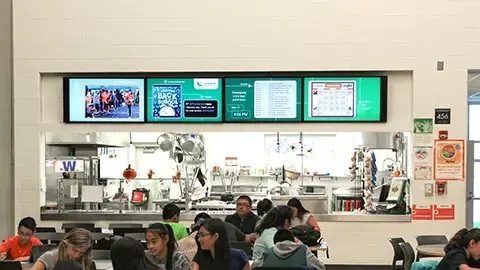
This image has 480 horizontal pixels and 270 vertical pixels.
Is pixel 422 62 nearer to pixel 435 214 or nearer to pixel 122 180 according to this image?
pixel 435 214

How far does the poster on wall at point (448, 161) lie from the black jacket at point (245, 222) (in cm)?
298

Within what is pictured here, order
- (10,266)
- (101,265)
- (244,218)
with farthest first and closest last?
(244,218)
(101,265)
(10,266)

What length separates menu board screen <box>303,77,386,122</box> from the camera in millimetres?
8938

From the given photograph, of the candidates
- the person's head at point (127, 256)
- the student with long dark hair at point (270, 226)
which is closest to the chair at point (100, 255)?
the student with long dark hair at point (270, 226)

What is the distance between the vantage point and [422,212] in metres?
8.88

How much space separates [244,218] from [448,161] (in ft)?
10.7

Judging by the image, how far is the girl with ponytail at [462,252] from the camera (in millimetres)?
4664

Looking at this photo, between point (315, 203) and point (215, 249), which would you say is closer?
point (215, 249)

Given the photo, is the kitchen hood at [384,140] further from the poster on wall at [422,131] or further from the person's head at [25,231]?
the person's head at [25,231]

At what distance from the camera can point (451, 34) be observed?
8.91m

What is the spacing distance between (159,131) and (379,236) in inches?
139

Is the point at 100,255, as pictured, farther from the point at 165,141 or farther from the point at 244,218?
the point at 165,141

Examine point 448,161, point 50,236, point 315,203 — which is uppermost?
point 448,161

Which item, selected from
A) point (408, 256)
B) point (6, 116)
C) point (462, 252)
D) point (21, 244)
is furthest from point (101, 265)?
point (6, 116)
